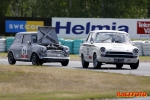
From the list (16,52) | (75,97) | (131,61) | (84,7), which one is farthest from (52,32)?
(84,7)

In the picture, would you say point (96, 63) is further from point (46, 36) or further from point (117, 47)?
point (46, 36)

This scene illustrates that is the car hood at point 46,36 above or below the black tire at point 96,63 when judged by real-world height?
above

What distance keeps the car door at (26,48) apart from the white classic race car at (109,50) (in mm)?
2219

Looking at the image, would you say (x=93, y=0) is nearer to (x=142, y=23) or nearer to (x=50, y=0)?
(x=50, y=0)

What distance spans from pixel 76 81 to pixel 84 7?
46621mm

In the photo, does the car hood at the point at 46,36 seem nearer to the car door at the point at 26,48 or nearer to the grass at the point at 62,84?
the car door at the point at 26,48

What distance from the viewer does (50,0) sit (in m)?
66.1

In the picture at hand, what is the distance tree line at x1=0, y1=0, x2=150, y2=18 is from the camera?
209 ft

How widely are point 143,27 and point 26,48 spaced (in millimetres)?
22463

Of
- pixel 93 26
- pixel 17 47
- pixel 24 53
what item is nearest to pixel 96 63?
pixel 24 53

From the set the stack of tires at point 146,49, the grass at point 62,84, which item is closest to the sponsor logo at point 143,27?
the stack of tires at point 146,49

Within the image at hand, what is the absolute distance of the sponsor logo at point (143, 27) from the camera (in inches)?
1881

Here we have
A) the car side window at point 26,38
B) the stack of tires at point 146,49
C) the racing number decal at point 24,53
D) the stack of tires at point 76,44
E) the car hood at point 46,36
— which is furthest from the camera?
the stack of tires at point 76,44

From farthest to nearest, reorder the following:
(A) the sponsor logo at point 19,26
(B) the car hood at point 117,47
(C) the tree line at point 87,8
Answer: (C) the tree line at point 87,8
(A) the sponsor logo at point 19,26
(B) the car hood at point 117,47
